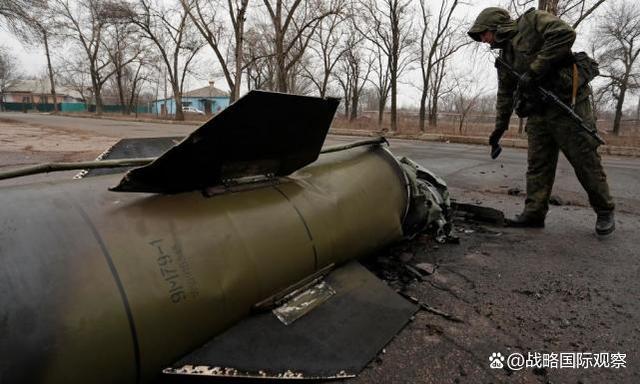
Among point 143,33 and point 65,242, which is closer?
point 65,242

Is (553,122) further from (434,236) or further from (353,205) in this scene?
(353,205)

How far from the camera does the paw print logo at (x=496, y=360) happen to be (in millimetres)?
1533

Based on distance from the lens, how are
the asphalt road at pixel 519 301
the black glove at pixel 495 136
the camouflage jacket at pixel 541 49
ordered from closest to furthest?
the asphalt road at pixel 519 301
the camouflage jacket at pixel 541 49
the black glove at pixel 495 136

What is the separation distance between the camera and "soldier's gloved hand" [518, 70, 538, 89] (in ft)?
9.61

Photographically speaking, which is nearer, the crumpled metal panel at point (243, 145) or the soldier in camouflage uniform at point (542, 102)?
the crumpled metal panel at point (243, 145)

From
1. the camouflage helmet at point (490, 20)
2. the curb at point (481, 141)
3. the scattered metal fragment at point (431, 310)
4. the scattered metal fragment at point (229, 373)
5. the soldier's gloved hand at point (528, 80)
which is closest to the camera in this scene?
the scattered metal fragment at point (229, 373)

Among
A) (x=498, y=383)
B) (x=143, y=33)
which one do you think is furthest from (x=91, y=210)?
(x=143, y=33)

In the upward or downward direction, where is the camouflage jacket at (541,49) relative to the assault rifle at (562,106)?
upward

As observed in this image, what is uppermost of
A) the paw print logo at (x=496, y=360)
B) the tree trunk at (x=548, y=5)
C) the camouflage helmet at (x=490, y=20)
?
the tree trunk at (x=548, y=5)

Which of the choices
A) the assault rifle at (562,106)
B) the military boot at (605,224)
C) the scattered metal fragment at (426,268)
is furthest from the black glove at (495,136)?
the scattered metal fragment at (426,268)

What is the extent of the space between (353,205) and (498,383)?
1019mm

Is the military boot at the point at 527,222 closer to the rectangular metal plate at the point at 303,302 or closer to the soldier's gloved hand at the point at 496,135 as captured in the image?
the soldier's gloved hand at the point at 496,135

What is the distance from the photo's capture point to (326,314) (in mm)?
1675

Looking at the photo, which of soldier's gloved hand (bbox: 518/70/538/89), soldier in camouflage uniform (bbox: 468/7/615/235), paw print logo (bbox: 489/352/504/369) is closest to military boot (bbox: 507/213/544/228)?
soldier in camouflage uniform (bbox: 468/7/615/235)
